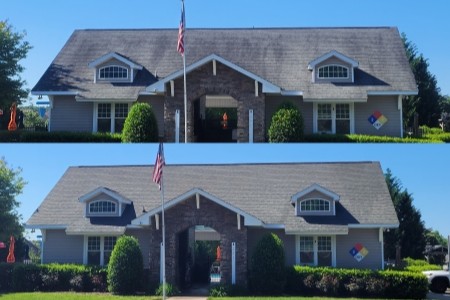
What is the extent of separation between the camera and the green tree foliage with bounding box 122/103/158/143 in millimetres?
24906

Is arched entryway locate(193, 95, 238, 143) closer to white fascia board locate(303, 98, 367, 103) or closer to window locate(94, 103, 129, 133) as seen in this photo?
window locate(94, 103, 129, 133)

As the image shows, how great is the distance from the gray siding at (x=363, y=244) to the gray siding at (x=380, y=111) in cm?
315

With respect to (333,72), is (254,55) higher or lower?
higher

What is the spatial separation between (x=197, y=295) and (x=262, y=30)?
9.74m

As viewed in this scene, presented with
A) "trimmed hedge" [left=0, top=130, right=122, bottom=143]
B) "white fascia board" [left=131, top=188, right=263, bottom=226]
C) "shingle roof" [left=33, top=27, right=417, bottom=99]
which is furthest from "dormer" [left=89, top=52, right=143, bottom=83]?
"white fascia board" [left=131, top=188, right=263, bottom=226]

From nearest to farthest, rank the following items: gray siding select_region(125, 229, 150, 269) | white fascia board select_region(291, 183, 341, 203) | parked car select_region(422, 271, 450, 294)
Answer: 1. white fascia board select_region(291, 183, 341, 203)
2. gray siding select_region(125, 229, 150, 269)
3. parked car select_region(422, 271, 450, 294)

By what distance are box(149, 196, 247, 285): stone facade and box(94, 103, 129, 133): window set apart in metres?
3.17

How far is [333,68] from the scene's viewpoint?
26.6 m

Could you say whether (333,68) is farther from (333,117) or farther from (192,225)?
(192,225)

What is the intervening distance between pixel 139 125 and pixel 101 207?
2642 mm

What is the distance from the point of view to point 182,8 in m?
26.1

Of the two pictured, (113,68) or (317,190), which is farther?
(113,68)

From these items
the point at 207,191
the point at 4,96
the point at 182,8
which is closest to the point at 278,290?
the point at 207,191

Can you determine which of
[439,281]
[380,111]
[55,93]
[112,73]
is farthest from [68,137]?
[439,281]
